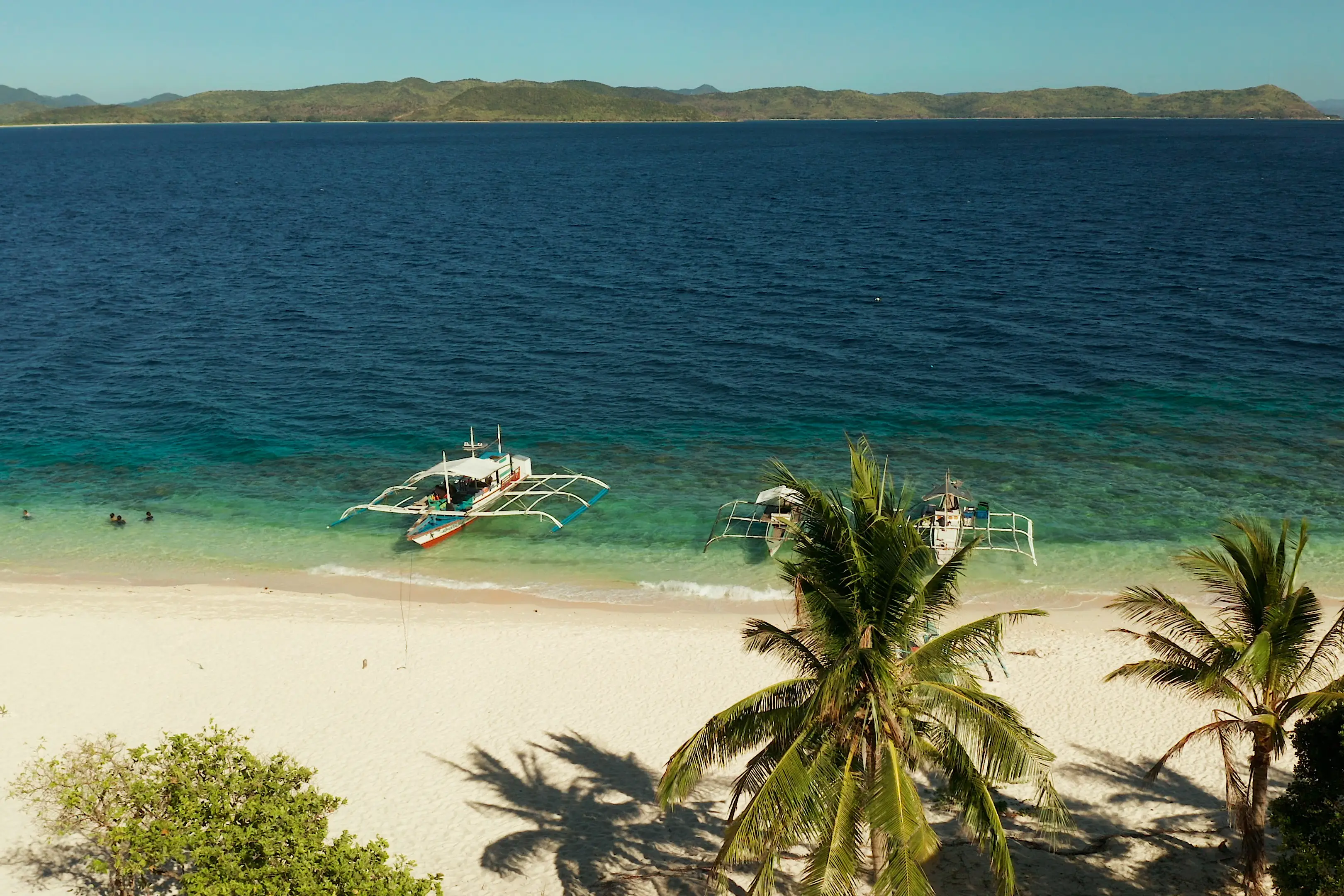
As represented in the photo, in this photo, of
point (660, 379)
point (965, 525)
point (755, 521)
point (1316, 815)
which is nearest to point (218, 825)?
point (1316, 815)

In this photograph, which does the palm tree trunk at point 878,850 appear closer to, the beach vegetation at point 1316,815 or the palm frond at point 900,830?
the palm frond at point 900,830

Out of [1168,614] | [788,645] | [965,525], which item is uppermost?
[788,645]

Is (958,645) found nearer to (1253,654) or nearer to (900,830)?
(900,830)

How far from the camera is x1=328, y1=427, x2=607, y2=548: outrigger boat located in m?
38.3

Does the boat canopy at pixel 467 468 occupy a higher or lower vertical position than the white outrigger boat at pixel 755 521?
higher

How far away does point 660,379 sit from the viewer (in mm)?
57656

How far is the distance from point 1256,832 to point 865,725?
310 inches

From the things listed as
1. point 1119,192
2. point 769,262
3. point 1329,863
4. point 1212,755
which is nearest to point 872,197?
point 1119,192

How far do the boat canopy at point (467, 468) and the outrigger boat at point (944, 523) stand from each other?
362 inches

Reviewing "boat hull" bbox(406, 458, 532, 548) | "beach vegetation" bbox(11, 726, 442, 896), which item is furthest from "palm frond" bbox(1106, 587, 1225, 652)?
"boat hull" bbox(406, 458, 532, 548)

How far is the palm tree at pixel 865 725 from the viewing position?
12.7m

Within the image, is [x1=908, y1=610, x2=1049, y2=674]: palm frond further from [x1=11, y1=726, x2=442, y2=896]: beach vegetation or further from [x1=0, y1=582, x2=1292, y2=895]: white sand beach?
[x1=11, y1=726, x2=442, y2=896]: beach vegetation

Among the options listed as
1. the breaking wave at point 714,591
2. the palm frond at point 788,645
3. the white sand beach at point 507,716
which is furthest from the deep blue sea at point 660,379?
the palm frond at point 788,645

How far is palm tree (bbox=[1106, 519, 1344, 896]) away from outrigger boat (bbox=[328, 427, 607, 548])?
26.2 metres
